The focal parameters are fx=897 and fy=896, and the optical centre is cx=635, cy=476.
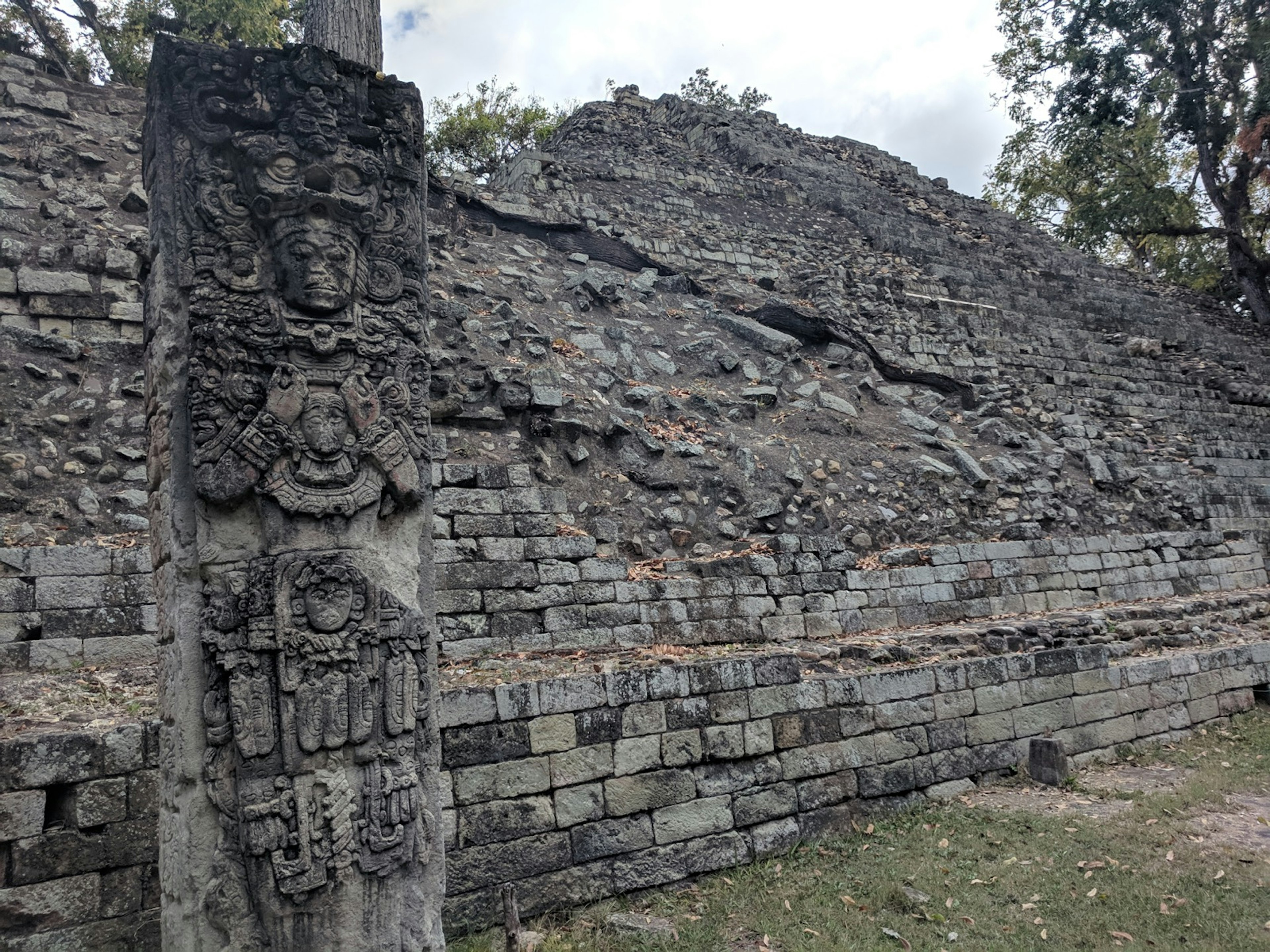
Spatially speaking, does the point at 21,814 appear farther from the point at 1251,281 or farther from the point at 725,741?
the point at 1251,281

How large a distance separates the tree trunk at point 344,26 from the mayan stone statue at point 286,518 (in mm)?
4625

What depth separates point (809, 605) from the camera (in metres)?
9.09

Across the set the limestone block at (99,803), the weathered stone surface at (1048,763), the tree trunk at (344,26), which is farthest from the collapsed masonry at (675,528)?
the tree trunk at (344,26)

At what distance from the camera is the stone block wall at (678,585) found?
750cm

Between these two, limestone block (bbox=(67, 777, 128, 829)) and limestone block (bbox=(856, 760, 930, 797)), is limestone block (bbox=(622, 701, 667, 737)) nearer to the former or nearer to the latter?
limestone block (bbox=(856, 760, 930, 797))

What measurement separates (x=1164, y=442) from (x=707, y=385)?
9257 mm

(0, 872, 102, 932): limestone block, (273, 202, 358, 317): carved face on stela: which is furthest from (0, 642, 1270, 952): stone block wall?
(273, 202, 358, 317): carved face on stela

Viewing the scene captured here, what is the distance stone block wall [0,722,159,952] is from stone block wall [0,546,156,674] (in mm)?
1844

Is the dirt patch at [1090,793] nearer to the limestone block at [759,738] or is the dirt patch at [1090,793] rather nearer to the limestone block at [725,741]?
the limestone block at [759,738]

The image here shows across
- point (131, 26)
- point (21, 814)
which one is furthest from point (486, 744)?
point (131, 26)

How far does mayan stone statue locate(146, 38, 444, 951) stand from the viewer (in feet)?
12.1

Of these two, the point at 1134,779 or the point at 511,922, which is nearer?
the point at 511,922

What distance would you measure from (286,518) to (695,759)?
134 inches

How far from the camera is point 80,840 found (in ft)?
14.4
